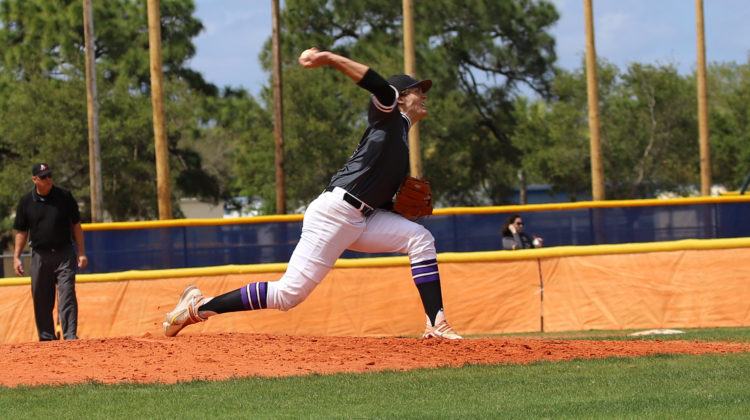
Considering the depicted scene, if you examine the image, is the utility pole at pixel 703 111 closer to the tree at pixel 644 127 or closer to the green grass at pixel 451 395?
the tree at pixel 644 127

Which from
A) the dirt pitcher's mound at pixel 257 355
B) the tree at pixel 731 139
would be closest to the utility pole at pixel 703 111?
the tree at pixel 731 139

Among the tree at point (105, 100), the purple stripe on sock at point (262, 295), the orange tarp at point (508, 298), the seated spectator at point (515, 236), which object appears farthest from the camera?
the tree at point (105, 100)

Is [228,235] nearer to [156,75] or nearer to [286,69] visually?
[156,75]

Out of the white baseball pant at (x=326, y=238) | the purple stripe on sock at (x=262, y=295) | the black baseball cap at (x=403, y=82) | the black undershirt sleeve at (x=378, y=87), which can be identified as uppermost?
the black baseball cap at (x=403, y=82)

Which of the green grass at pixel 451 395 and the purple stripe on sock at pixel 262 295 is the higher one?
the purple stripe on sock at pixel 262 295

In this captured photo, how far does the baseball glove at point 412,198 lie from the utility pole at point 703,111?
67.1ft

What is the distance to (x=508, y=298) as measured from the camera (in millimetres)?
10836

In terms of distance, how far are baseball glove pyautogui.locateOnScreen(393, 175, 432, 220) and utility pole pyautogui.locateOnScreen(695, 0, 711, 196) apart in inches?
805

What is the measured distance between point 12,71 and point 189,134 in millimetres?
7619

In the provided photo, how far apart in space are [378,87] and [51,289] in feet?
15.2

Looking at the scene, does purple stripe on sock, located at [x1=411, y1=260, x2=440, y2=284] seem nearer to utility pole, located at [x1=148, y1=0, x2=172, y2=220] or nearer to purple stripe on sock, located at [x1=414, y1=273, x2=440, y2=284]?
purple stripe on sock, located at [x1=414, y1=273, x2=440, y2=284]

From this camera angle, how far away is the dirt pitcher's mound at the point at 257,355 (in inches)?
251

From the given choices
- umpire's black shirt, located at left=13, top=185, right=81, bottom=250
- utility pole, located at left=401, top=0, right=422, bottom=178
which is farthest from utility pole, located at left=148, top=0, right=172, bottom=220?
umpire's black shirt, located at left=13, top=185, right=81, bottom=250

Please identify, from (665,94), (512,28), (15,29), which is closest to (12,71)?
(15,29)
